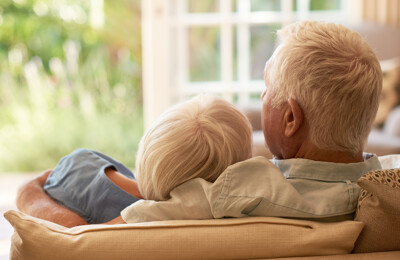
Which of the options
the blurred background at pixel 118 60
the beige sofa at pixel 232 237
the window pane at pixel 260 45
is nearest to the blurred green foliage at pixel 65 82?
the blurred background at pixel 118 60

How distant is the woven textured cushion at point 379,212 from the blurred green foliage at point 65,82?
13.9 feet

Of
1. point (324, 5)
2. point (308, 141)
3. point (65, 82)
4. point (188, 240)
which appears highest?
point (324, 5)

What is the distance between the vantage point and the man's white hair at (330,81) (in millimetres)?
1041

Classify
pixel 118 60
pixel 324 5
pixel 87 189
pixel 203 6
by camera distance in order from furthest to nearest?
pixel 118 60
pixel 324 5
pixel 203 6
pixel 87 189

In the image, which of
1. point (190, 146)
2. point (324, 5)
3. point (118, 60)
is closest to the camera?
point (190, 146)

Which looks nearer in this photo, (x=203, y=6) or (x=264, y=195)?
(x=264, y=195)

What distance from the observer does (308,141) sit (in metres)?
1.13

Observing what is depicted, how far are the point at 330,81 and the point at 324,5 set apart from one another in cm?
345

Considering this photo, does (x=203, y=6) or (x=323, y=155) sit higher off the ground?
(x=203, y=6)

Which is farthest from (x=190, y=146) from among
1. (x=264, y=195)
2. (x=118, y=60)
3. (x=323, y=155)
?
(x=118, y=60)

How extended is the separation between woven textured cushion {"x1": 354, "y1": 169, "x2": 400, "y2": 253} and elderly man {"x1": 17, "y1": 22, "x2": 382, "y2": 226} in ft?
0.24

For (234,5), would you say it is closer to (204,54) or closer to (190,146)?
(204,54)

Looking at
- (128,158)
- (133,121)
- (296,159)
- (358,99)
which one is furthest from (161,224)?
(133,121)

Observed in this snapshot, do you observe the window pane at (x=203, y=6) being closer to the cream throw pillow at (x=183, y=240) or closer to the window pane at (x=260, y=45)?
the window pane at (x=260, y=45)
